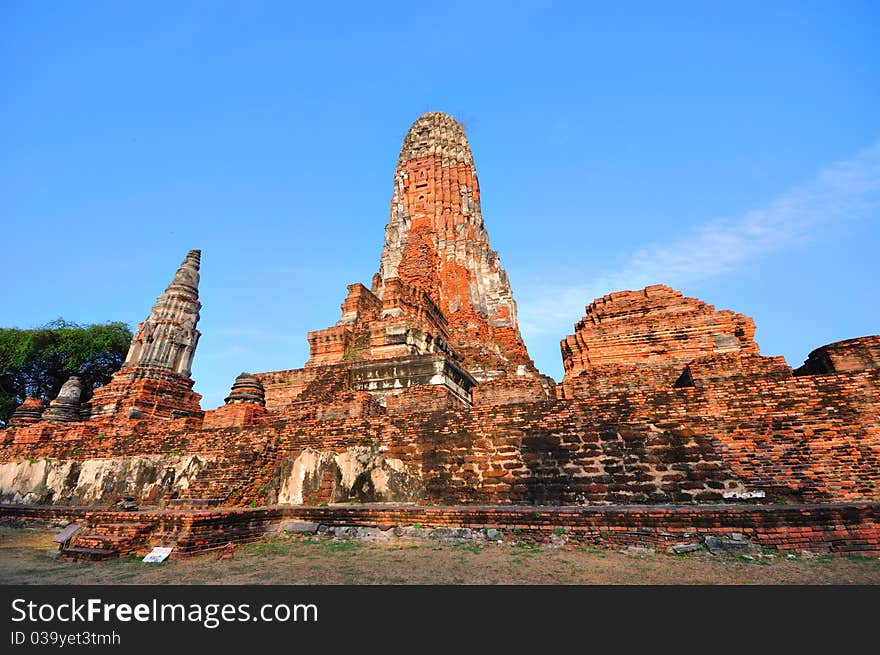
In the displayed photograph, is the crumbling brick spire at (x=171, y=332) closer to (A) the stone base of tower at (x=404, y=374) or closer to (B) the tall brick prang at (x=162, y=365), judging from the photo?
(B) the tall brick prang at (x=162, y=365)

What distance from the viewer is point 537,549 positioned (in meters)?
5.76

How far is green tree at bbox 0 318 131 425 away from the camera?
24.7m

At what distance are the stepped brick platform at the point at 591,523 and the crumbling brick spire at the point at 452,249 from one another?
39.8 ft

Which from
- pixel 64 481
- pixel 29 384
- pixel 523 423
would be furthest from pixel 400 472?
pixel 29 384

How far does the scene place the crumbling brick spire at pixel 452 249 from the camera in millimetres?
21234

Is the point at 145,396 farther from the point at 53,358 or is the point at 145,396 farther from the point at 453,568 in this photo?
the point at 53,358

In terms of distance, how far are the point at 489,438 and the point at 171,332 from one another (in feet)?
45.0

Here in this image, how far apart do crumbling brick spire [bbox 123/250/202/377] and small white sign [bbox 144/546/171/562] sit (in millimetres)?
11313

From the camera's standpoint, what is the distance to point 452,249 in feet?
83.3

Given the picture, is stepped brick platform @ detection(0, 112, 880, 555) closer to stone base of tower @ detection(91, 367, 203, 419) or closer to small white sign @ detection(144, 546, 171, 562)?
stone base of tower @ detection(91, 367, 203, 419)

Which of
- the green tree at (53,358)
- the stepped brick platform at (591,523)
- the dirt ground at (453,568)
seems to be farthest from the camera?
the green tree at (53,358)

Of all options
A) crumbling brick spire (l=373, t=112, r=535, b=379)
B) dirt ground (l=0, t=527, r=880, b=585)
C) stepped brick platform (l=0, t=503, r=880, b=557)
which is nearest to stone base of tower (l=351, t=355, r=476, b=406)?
crumbling brick spire (l=373, t=112, r=535, b=379)

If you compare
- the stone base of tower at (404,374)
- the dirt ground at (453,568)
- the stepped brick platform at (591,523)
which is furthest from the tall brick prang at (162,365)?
the dirt ground at (453,568)
